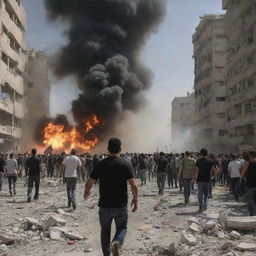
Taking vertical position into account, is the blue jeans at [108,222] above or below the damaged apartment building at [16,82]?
below

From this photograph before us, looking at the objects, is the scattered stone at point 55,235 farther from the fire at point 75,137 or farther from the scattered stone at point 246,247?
the fire at point 75,137

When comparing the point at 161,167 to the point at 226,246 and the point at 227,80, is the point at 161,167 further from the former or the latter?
the point at 227,80

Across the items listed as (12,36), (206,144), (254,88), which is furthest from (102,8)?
(206,144)

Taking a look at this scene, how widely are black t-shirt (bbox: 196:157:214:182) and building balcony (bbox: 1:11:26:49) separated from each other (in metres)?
35.7

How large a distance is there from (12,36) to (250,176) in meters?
42.3

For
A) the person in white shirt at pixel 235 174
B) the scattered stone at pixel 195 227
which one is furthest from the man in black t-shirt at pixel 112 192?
the person in white shirt at pixel 235 174

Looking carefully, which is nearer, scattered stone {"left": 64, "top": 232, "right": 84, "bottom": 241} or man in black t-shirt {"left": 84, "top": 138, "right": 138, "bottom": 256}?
man in black t-shirt {"left": 84, "top": 138, "right": 138, "bottom": 256}

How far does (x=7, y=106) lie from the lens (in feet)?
142

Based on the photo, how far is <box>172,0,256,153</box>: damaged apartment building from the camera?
3828 centimetres

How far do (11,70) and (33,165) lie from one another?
1434 inches

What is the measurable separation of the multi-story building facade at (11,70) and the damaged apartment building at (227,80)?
2454 cm

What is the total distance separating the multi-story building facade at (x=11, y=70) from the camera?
41.8 metres

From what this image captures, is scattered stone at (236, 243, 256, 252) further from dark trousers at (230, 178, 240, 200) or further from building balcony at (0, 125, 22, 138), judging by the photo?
building balcony at (0, 125, 22, 138)

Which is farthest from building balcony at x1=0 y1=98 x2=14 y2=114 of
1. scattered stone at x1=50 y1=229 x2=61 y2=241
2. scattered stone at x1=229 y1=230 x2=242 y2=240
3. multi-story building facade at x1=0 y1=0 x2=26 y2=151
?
Answer: scattered stone at x1=229 y1=230 x2=242 y2=240
